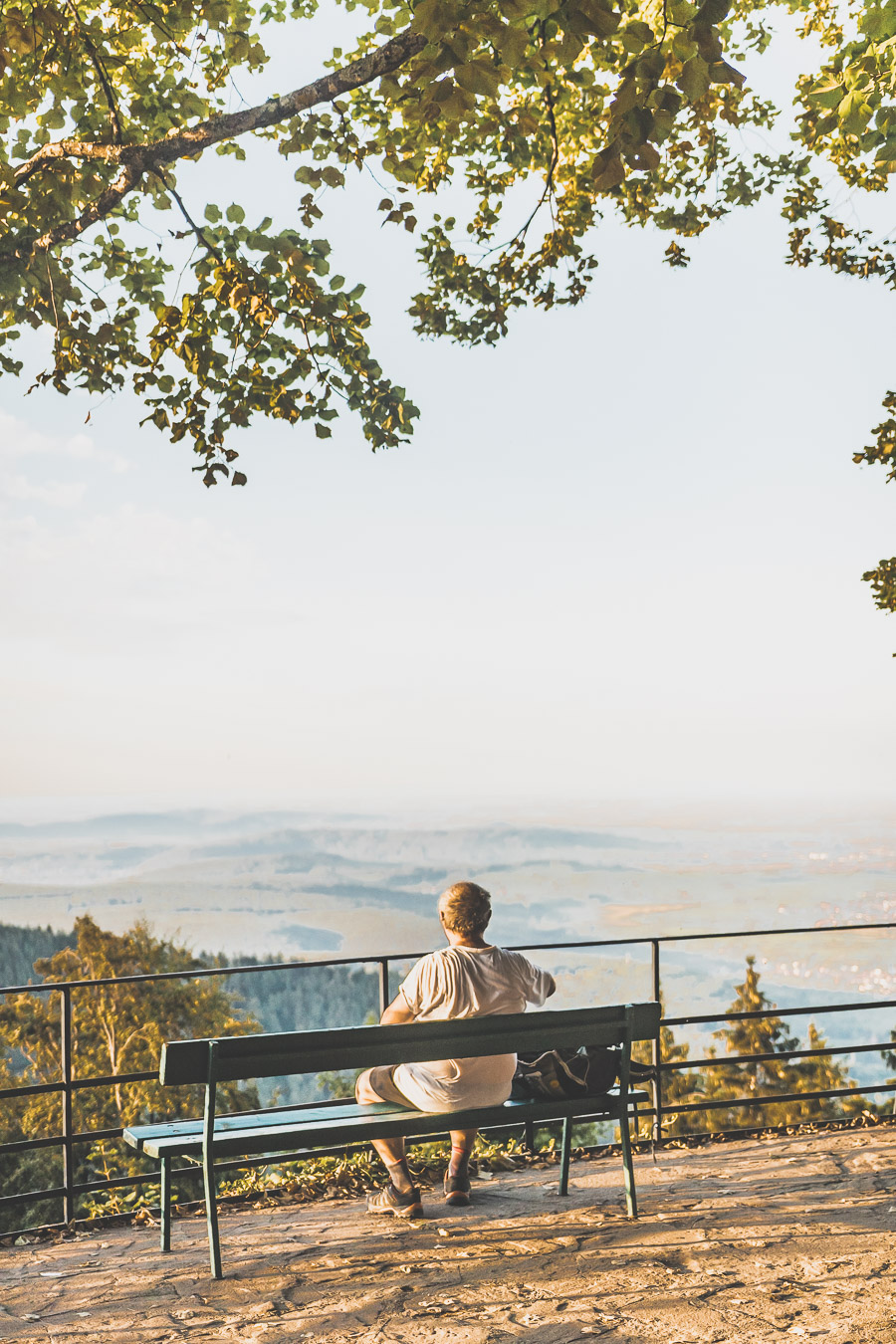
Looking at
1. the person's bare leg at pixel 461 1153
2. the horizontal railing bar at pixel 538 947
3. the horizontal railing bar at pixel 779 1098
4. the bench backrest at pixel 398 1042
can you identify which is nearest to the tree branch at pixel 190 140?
the horizontal railing bar at pixel 538 947

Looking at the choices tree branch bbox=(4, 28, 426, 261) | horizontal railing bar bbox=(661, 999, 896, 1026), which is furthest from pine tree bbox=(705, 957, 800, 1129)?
tree branch bbox=(4, 28, 426, 261)

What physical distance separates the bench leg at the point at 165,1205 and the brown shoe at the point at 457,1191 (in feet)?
3.53

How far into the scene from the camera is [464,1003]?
14.8 feet

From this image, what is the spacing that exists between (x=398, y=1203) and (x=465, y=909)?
3.76 feet

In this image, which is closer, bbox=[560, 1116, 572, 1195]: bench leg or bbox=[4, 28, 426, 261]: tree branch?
bbox=[560, 1116, 572, 1195]: bench leg

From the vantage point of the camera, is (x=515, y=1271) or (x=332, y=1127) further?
(x=332, y=1127)

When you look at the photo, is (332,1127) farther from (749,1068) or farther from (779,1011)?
(749,1068)

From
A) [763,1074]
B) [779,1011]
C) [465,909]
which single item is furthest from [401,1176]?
[763,1074]

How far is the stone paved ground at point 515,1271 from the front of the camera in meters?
3.55


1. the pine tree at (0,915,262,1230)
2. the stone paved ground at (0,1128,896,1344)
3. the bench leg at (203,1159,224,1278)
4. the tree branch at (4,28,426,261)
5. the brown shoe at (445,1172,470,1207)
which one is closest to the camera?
the stone paved ground at (0,1128,896,1344)

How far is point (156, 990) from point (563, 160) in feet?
50.6

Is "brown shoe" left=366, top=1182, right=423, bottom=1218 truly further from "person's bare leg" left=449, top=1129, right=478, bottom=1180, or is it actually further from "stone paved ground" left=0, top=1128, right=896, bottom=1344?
"person's bare leg" left=449, top=1129, right=478, bottom=1180

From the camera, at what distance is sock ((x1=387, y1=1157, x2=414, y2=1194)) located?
15.0 ft

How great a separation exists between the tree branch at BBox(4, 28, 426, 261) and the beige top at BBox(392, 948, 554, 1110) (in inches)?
162
